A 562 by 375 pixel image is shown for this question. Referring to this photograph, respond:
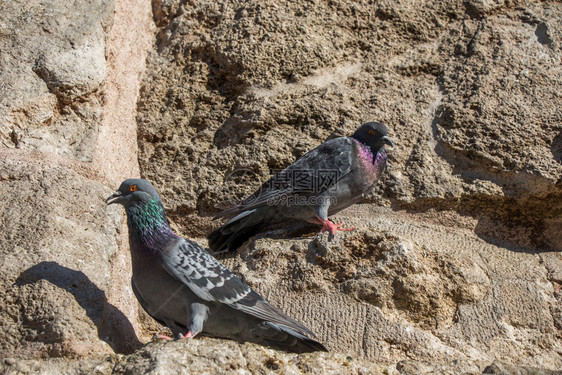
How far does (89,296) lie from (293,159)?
1776 millimetres

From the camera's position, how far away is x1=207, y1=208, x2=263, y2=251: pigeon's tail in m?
4.54

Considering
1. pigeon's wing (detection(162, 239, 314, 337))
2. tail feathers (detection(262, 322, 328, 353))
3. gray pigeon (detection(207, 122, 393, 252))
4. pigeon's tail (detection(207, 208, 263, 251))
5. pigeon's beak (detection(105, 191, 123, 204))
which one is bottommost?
tail feathers (detection(262, 322, 328, 353))

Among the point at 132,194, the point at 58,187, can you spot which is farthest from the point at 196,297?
the point at 58,187

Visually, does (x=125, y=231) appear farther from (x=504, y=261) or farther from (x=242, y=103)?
(x=504, y=261)

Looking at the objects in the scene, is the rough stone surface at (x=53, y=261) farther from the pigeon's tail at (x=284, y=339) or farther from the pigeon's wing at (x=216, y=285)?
the pigeon's tail at (x=284, y=339)

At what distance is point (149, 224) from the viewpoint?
3918mm

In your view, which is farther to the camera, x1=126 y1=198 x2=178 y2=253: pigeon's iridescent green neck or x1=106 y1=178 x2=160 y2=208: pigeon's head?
x1=106 y1=178 x2=160 y2=208: pigeon's head

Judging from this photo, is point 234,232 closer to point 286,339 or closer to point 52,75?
point 286,339

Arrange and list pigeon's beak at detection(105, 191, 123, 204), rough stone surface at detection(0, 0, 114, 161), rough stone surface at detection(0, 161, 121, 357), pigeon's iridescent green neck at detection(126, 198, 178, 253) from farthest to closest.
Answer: rough stone surface at detection(0, 0, 114, 161)
pigeon's beak at detection(105, 191, 123, 204)
pigeon's iridescent green neck at detection(126, 198, 178, 253)
rough stone surface at detection(0, 161, 121, 357)

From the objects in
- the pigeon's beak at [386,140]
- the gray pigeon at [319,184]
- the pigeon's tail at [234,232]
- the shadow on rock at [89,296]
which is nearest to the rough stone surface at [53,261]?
the shadow on rock at [89,296]

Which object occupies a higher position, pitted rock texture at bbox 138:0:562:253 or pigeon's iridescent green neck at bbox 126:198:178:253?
pitted rock texture at bbox 138:0:562:253

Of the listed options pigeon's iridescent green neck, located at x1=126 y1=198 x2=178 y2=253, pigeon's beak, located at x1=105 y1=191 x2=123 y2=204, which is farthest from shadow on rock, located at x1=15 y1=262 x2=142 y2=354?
pigeon's beak, located at x1=105 y1=191 x2=123 y2=204

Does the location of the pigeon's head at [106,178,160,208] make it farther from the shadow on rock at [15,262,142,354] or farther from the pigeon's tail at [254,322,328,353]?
the pigeon's tail at [254,322,328,353]

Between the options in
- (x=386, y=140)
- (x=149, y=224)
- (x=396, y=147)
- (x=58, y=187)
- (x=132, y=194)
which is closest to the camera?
(x=149, y=224)
